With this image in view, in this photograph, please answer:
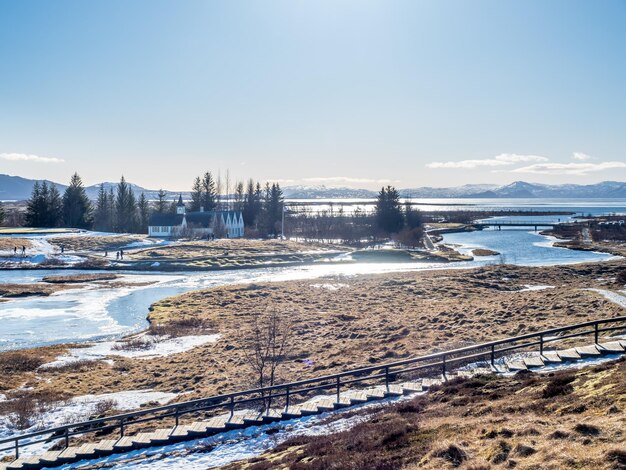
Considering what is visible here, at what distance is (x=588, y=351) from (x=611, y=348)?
68cm

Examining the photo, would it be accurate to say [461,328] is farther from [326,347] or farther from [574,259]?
[574,259]

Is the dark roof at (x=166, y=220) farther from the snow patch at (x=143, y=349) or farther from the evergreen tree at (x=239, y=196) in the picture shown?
the snow patch at (x=143, y=349)

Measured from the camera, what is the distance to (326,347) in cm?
2569

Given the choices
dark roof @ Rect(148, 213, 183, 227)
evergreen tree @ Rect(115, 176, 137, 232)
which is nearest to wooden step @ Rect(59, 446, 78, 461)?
Result: dark roof @ Rect(148, 213, 183, 227)

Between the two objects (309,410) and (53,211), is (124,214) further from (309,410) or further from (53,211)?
(309,410)

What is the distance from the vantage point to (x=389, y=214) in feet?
350

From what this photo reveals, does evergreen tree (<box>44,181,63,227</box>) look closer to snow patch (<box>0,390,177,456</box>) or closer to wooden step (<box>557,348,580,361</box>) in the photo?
snow patch (<box>0,390,177,456</box>)

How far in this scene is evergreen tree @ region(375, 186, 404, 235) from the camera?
106 metres

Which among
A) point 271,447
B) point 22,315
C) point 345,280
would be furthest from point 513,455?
point 345,280

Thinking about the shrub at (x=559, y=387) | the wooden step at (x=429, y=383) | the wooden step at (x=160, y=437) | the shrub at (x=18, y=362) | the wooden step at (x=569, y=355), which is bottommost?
the shrub at (x=18, y=362)

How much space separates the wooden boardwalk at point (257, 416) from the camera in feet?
43.1

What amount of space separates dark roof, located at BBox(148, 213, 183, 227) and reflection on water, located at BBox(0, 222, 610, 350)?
121ft

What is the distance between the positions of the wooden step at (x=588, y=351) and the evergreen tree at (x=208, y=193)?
11388 cm

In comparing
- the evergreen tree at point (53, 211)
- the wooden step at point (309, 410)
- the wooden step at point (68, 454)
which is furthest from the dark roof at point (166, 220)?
the wooden step at point (309, 410)
